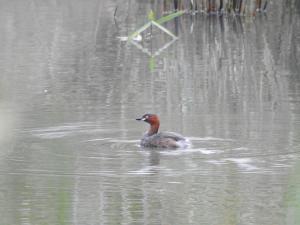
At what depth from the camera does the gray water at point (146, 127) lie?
Result: 7.26 metres

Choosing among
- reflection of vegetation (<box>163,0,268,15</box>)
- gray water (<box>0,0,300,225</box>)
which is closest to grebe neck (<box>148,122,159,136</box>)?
gray water (<box>0,0,300,225</box>)

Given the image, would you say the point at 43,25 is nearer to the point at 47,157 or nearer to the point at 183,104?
the point at 183,104

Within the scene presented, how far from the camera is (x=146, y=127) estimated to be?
10648 mm

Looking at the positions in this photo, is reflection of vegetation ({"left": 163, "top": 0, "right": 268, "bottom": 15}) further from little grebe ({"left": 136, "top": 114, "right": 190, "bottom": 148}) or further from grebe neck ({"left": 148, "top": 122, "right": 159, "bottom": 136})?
little grebe ({"left": 136, "top": 114, "right": 190, "bottom": 148})

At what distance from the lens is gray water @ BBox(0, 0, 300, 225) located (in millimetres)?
7258

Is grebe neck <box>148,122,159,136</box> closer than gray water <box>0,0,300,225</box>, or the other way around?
gray water <box>0,0,300,225</box>

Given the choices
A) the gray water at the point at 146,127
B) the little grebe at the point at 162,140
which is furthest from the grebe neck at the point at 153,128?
the gray water at the point at 146,127

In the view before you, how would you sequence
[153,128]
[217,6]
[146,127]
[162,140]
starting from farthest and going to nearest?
[217,6] → [146,127] → [153,128] → [162,140]

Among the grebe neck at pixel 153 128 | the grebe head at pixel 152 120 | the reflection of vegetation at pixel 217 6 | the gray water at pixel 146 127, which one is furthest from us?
the reflection of vegetation at pixel 217 6

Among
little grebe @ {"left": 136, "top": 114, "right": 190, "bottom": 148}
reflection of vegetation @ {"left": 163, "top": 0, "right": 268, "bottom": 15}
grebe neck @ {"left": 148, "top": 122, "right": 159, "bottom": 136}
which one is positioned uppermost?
reflection of vegetation @ {"left": 163, "top": 0, "right": 268, "bottom": 15}

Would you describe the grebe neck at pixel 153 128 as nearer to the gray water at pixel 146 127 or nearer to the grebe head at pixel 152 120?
the grebe head at pixel 152 120

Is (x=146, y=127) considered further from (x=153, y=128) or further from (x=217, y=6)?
(x=217, y=6)

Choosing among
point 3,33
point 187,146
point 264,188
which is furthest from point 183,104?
point 3,33

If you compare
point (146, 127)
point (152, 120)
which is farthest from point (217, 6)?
point (152, 120)
